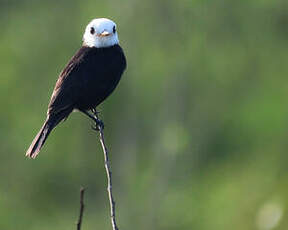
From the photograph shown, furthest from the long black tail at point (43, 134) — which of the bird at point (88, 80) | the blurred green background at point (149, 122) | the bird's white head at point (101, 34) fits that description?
the blurred green background at point (149, 122)

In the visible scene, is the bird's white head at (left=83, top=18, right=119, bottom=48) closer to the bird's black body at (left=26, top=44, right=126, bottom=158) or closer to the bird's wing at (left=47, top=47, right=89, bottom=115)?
the bird's black body at (left=26, top=44, right=126, bottom=158)

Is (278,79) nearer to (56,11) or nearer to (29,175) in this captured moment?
(56,11)

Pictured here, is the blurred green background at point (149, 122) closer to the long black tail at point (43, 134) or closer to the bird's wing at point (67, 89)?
the bird's wing at point (67, 89)

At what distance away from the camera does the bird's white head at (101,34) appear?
380 inches

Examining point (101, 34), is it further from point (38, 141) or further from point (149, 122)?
point (149, 122)

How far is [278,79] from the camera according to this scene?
39.2m

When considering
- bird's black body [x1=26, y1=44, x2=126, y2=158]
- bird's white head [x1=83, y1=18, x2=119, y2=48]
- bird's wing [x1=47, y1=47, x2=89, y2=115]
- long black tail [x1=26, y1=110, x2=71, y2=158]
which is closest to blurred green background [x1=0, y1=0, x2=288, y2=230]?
bird's white head [x1=83, y1=18, x2=119, y2=48]

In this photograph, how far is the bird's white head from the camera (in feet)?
31.7

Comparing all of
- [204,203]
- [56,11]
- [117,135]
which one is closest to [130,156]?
[117,135]

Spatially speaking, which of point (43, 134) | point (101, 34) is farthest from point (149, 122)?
point (43, 134)

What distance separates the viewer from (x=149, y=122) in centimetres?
3294

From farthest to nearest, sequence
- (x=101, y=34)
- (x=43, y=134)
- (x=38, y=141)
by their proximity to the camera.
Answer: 1. (x=101, y=34)
2. (x=43, y=134)
3. (x=38, y=141)

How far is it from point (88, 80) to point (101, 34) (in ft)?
1.54

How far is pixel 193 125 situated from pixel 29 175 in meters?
4.57
